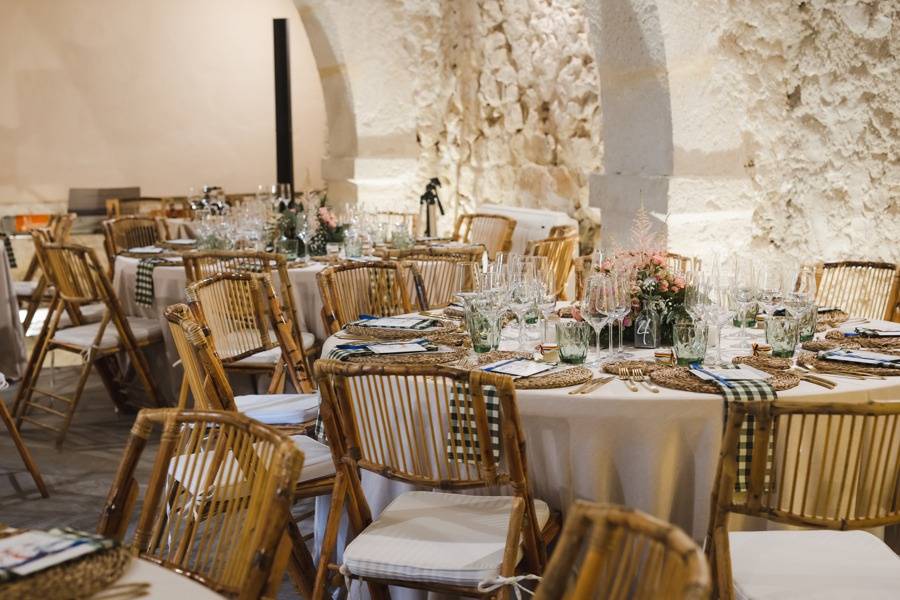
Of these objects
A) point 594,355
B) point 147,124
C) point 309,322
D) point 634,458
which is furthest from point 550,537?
point 147,124

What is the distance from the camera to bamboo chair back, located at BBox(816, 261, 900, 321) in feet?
13.1

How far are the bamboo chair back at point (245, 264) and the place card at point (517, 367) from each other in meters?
1.74

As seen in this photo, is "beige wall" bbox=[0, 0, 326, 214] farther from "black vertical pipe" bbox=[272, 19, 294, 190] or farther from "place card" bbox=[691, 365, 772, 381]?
"place card" bbox=[691, 365, 772, 381]

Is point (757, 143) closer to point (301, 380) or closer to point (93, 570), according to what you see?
point (301, 380)

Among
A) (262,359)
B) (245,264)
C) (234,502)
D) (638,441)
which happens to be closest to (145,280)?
(245,264)

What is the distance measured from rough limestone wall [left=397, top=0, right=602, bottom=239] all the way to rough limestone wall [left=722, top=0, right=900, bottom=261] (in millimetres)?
1427

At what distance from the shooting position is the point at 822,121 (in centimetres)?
497

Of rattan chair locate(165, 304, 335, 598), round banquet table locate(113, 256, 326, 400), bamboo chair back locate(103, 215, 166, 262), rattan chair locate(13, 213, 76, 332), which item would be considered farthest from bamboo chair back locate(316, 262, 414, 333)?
bamboo chair back locate(103, 215, 166, 262)

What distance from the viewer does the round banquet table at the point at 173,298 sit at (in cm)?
484

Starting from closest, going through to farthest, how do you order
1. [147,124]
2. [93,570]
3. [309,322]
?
[93,570] < [309,322] < [147,124]

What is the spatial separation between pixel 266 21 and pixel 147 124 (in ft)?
5.90

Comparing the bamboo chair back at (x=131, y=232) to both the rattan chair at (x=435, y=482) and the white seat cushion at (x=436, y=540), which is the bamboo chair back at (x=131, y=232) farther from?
the white seat cushion at (x=436, y=540)

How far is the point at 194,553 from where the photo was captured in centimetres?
345

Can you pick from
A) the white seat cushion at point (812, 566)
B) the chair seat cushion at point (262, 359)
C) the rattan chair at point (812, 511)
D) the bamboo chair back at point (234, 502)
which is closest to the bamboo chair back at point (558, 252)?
the chair seat cushion at point (262, 359)
